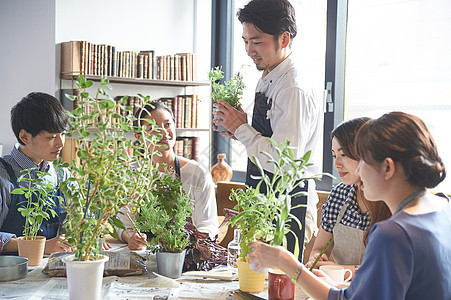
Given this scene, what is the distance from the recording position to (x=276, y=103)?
7.11 ft

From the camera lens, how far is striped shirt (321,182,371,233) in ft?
6.79

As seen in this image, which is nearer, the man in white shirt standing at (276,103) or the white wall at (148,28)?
the man in white shirt standing at (276,103)

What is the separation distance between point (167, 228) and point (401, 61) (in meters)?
2.89

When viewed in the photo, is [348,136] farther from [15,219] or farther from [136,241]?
[15,219]

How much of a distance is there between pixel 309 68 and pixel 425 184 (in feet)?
11.4

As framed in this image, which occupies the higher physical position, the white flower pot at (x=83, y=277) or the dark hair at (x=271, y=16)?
the dark hair at (x=271, y=16)

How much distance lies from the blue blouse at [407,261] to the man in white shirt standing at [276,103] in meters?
0.92

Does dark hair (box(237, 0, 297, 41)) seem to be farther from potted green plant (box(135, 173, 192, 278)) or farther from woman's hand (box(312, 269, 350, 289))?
woman's hand (box(312, 269, 350, 289))

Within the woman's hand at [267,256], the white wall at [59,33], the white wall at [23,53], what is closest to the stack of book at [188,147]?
the white wall at [59,33]

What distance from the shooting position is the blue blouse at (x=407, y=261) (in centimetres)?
109

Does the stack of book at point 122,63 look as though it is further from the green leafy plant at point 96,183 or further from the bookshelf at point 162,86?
the green leafy plant at point 96,183

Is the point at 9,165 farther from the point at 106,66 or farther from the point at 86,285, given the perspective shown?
the point at 106,66

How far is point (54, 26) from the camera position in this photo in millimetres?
4312

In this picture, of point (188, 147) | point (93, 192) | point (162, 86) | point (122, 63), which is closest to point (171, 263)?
point (93, 192)
